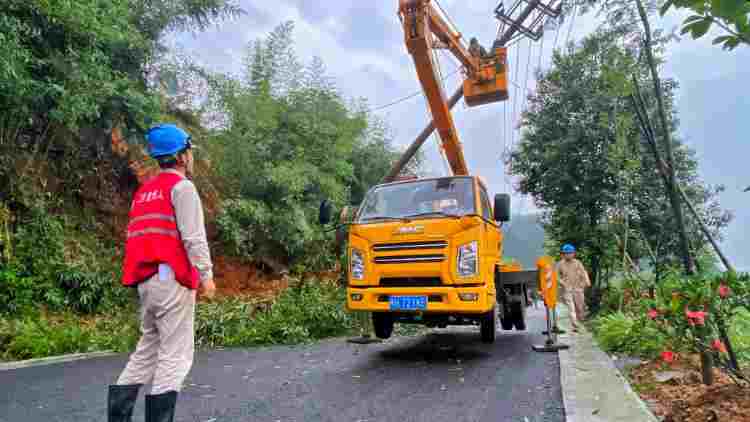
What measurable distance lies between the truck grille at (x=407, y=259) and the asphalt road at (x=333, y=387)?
118cm

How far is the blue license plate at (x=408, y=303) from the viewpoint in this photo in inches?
206

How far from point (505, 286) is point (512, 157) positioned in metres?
8.41

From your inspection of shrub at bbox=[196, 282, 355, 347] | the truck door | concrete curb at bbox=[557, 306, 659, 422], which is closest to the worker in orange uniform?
the truck door

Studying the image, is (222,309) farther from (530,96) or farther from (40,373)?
(530,96)

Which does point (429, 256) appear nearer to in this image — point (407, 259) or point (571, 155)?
point (407, 259)

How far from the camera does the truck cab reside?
5207mm

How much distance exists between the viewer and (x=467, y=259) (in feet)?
17.1

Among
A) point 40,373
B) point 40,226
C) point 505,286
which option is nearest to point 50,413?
point 40,373

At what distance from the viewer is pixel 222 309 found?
27.6ft

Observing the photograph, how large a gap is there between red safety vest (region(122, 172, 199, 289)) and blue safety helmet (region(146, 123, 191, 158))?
0.19 meters

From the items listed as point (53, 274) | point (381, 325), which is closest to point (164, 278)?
point (381, 325)

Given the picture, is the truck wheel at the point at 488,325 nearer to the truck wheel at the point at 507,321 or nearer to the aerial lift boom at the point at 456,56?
the truck wheel at the point at 507,321

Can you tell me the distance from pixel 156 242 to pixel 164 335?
50cm

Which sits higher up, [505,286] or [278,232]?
[278,232]
